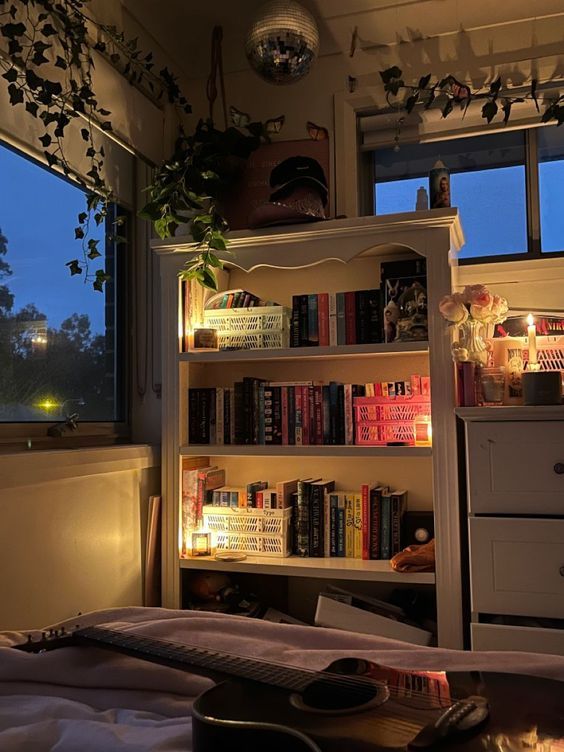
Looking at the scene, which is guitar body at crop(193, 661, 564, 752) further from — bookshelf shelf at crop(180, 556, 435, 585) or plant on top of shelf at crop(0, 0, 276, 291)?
plant on top of shelf at crop(0, 0, 276, 291)

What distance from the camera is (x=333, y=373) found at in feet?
7.57

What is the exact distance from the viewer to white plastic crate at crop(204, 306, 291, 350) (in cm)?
212

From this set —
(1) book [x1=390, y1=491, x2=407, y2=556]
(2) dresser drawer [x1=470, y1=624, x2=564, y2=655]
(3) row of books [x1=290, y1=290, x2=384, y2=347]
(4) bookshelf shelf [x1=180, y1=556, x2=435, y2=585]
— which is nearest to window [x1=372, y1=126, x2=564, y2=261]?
(3) row of books [x1=290, y1=290, x2=384, y2=347]

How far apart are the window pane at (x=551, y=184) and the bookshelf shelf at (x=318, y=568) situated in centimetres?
116

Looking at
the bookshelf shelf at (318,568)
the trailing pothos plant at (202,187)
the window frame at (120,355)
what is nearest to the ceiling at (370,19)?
the trailing pothos plant at (202,187)

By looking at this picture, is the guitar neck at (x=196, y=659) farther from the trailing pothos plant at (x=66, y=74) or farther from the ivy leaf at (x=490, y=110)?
the ivy leaf at (x=490, y=110)

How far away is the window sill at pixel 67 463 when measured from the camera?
157cm

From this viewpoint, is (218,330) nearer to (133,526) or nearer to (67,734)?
(133,526)

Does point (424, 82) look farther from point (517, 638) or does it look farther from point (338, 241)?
point (517, 638)

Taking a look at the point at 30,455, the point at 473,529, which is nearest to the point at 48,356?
the point at 30,455

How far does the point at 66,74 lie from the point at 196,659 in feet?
5.78

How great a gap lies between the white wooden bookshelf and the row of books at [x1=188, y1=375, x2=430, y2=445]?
2.2 inches

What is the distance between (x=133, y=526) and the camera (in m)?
2.10

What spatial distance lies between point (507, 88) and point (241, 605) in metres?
1.91
